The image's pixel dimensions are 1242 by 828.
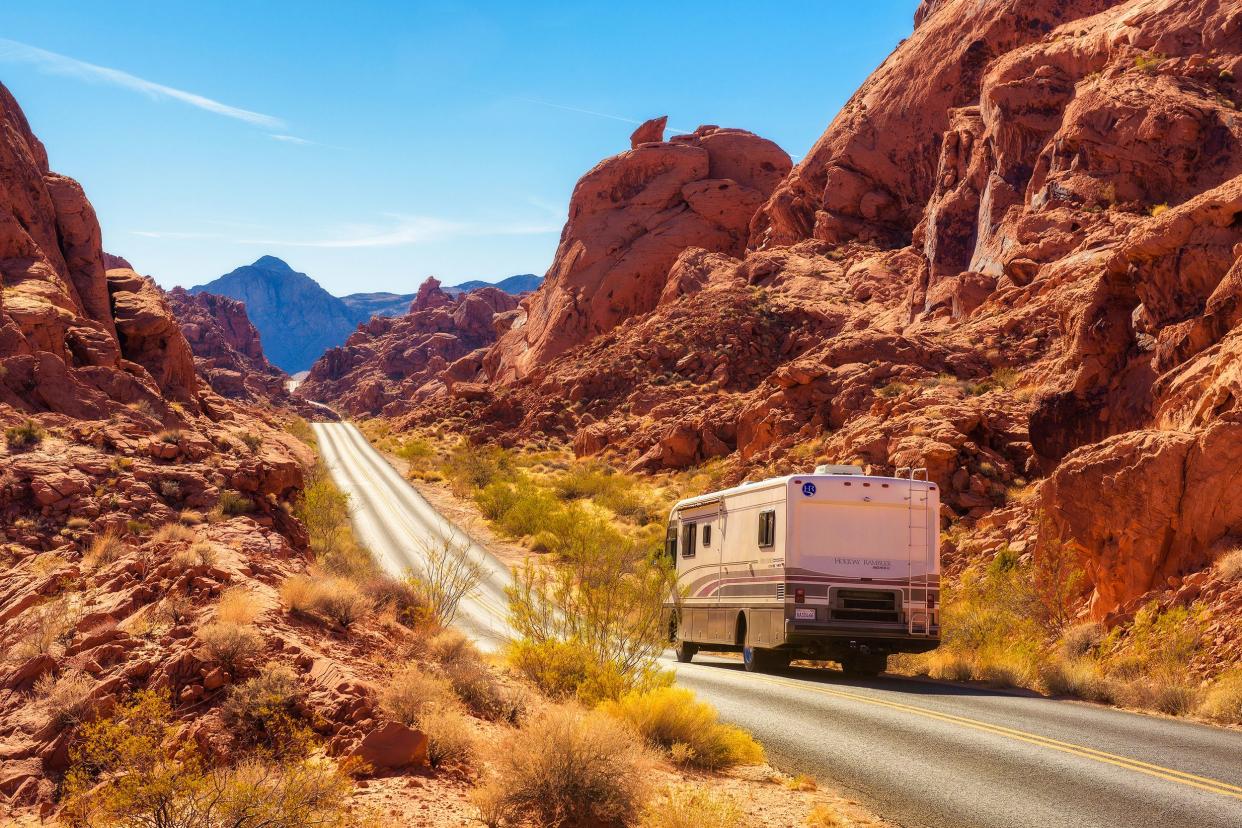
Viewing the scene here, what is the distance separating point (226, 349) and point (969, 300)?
119555mm

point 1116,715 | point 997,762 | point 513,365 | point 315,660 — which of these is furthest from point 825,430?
point 513,365

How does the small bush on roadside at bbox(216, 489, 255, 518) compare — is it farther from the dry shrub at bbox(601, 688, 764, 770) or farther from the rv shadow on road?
the rv shadow on road

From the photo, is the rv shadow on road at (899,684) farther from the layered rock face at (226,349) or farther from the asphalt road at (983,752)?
the layered rock face at (226,349)

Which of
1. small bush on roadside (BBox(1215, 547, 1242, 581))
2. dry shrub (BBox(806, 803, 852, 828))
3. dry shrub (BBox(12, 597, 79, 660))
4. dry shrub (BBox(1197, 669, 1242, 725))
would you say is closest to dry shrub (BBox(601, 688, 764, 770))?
dry shrub (BBox(806, 803, 852, 828))

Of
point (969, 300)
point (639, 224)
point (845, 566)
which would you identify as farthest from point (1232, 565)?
point (639, 224)

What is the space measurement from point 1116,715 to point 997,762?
13.5ft

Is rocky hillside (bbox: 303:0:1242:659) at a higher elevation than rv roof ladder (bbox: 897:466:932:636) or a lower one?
higher

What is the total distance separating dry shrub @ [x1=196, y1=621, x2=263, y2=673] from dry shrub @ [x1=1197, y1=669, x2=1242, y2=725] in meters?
11.0

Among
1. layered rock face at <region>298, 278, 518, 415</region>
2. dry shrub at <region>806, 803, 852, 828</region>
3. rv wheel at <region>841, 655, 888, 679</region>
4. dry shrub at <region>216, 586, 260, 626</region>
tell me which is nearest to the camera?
dry shrub at <region>806, 803, 852, 828</region>

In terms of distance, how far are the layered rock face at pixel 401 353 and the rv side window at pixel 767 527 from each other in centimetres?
10883

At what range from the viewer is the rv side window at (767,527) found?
677 inches

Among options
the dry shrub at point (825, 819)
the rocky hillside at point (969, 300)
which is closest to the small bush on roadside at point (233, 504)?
the dry shrub at point (825, 819)

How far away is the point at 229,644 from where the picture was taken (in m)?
8.34

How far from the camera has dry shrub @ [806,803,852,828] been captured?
7.80 meters
